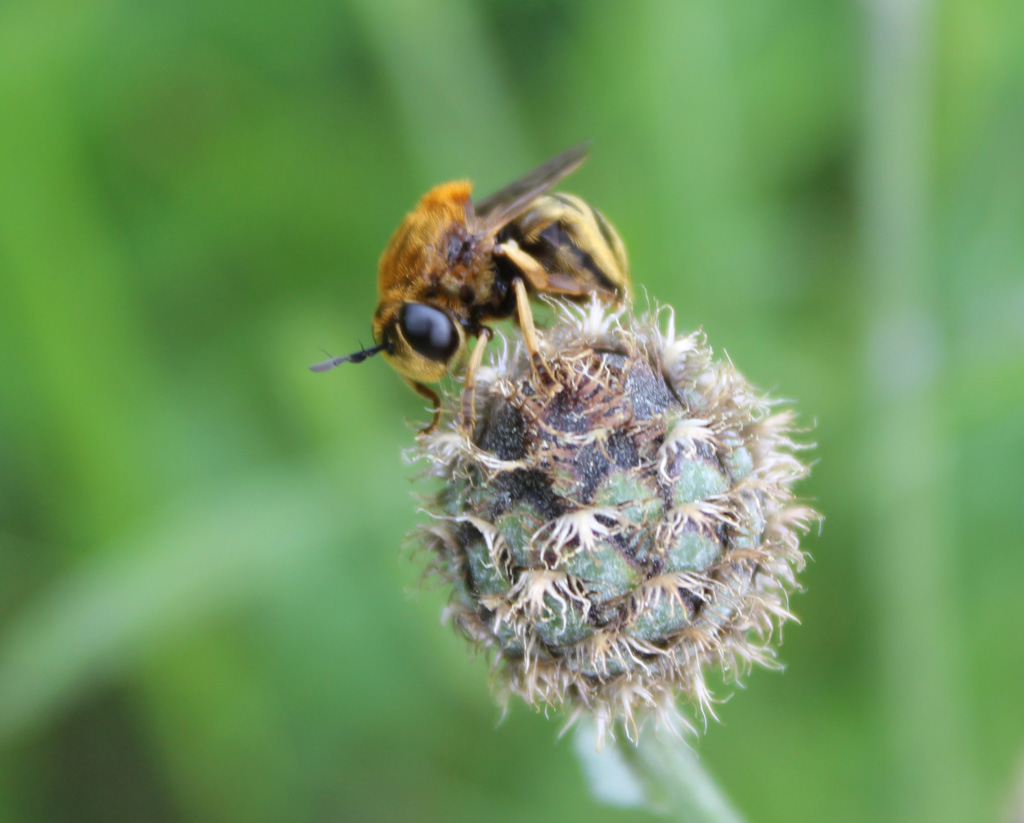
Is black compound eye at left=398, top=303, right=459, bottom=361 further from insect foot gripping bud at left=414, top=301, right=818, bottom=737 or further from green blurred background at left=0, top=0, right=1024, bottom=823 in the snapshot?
green blurred background at left=0, top=0, right=1024, bottom=823

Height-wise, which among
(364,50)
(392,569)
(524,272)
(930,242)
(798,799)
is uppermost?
(364,50)

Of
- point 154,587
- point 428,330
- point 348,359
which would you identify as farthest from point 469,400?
point 154,587

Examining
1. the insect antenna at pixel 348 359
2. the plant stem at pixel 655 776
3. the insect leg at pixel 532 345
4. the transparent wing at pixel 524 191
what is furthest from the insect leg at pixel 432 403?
the plant stem at pixel 655 776

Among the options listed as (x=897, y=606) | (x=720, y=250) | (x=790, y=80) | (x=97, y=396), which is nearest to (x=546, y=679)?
(x=897, y=606)

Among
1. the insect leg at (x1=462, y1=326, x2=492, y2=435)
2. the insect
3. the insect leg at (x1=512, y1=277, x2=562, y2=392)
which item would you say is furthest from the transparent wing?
the insect leg at (x1=462, y1=326, x2=492, y2=435)

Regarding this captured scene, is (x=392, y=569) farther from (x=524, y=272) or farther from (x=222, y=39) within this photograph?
(x=222, y=39)

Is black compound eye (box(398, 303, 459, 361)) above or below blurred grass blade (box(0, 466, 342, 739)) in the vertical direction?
above

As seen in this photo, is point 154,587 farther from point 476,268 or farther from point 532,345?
point 532,345
